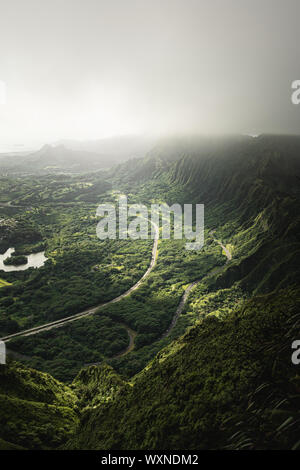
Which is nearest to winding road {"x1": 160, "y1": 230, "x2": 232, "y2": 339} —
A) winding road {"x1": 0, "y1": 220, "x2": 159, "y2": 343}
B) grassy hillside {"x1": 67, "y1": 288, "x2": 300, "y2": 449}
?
winding road {"x1": 0, "y1": 220, "x2": 159, "y2": 343}

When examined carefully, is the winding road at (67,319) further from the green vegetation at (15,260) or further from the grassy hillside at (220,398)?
the green vegetation at (15,260)

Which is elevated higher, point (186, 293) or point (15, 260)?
point (15, 260)

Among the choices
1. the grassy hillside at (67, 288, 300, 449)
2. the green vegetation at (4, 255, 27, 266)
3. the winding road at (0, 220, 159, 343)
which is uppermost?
the grassy hillside at (67, 288, 300, 449)

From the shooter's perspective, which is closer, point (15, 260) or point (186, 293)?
point (186, 293)

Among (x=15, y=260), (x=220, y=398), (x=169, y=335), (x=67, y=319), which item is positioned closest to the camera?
(x=220, y=398)

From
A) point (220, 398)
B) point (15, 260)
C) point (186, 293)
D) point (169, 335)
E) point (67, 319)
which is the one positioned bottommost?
point (67, 319)

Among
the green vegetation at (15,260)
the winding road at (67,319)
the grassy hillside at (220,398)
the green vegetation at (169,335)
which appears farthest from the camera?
the green vegetation at (15,260)

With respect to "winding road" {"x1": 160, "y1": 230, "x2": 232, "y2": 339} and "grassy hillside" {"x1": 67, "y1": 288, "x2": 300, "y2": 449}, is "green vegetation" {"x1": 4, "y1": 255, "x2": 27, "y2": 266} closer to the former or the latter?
"winding road" {"x1": 160, "y1": 230, "x2": 232, "y2": 339}

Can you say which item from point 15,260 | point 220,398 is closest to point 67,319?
point 15,260

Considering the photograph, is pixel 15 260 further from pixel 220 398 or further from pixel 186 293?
pixel 220 398

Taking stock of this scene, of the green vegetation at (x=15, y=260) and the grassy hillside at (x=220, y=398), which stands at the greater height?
the grassy hillside at (x=220, y=398)

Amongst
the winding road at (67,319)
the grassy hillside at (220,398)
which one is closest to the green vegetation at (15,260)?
the winding road at (67,319)

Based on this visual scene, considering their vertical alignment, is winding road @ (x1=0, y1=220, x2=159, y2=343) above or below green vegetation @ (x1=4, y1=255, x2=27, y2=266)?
below

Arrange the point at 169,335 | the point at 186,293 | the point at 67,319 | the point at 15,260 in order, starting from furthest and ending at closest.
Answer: the point at 15,260
the point at 186,293
the point at 67,319
the point at 169,335
